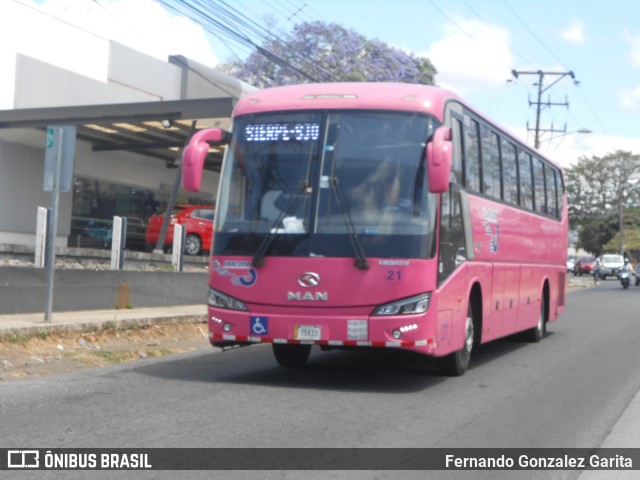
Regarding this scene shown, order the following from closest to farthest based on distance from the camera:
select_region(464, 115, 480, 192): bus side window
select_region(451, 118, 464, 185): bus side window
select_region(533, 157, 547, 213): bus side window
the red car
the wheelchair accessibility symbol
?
1. the wheelchair accessibility symbol
2. select_region(451, 118, 464, 185): bus side window
3. select_region(464, 115, 480, 192): bus side window
4. select_region(533, 157, 547, 213): bus side window
5. the red car

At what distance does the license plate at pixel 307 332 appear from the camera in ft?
31.7

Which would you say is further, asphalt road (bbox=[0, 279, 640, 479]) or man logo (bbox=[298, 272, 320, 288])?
man logo (bbox=[298, 272, 320, 288])

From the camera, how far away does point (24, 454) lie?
21.5ft

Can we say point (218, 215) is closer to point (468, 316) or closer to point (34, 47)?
point (468, 316)

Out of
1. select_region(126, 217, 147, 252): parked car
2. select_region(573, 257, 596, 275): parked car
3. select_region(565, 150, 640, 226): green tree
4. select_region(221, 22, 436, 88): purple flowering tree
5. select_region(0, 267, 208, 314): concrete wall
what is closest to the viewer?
select_region(0, 267, 208, 314): concrete wall

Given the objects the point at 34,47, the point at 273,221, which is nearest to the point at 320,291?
the point at 273,221

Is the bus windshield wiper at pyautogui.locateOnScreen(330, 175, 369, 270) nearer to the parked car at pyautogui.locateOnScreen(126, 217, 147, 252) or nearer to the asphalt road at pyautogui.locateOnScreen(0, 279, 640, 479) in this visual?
the asphalt road at pyautogui.locateOnScreen(0, 279, 640, 479)

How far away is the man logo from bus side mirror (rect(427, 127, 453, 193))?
1.49 m

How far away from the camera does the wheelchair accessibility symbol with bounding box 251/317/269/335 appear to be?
32.3ft

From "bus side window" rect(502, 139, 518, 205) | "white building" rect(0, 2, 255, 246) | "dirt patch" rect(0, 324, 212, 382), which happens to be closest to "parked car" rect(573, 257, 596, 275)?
"white building" rect(0, 2, 255, 246)

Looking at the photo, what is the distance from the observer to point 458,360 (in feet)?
36.6

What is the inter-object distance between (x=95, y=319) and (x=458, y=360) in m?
5.92

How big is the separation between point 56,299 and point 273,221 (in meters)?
6.47

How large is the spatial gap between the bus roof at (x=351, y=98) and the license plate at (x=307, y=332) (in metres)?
2.39
